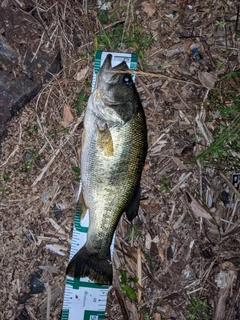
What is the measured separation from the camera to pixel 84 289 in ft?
11.3

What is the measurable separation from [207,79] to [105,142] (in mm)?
1343

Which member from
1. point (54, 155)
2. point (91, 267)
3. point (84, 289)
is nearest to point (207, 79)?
point (54, 155)

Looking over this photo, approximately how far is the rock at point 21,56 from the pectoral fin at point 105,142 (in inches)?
38.3

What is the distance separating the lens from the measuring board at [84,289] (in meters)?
3.41

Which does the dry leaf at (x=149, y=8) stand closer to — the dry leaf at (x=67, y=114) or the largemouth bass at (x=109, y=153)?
the largemouth bass at (x=109, y=153)

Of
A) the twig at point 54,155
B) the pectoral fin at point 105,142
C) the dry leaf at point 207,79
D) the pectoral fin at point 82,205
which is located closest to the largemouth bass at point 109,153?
the pectoral fin at point 105,142

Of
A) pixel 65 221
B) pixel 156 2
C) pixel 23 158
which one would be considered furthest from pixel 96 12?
pixel 65 221

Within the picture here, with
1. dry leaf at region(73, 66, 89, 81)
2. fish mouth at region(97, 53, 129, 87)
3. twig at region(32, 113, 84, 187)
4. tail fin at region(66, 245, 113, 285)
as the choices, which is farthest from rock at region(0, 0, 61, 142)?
tail fin at region(66, 245, 113, 285)

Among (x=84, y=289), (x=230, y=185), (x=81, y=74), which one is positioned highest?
(x=81, y=74)

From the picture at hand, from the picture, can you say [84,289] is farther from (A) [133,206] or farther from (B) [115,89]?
(B) [115,89]

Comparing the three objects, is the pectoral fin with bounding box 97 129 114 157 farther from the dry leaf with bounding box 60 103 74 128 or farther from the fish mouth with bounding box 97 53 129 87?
the dry leaf with bounding box 60 103 74 128

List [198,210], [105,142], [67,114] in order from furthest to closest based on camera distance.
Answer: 1. [198,210]
2. [67,114]
3. [105,142]

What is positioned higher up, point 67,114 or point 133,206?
point 67,114

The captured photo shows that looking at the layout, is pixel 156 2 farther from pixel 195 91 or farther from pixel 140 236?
pixel 140 236
